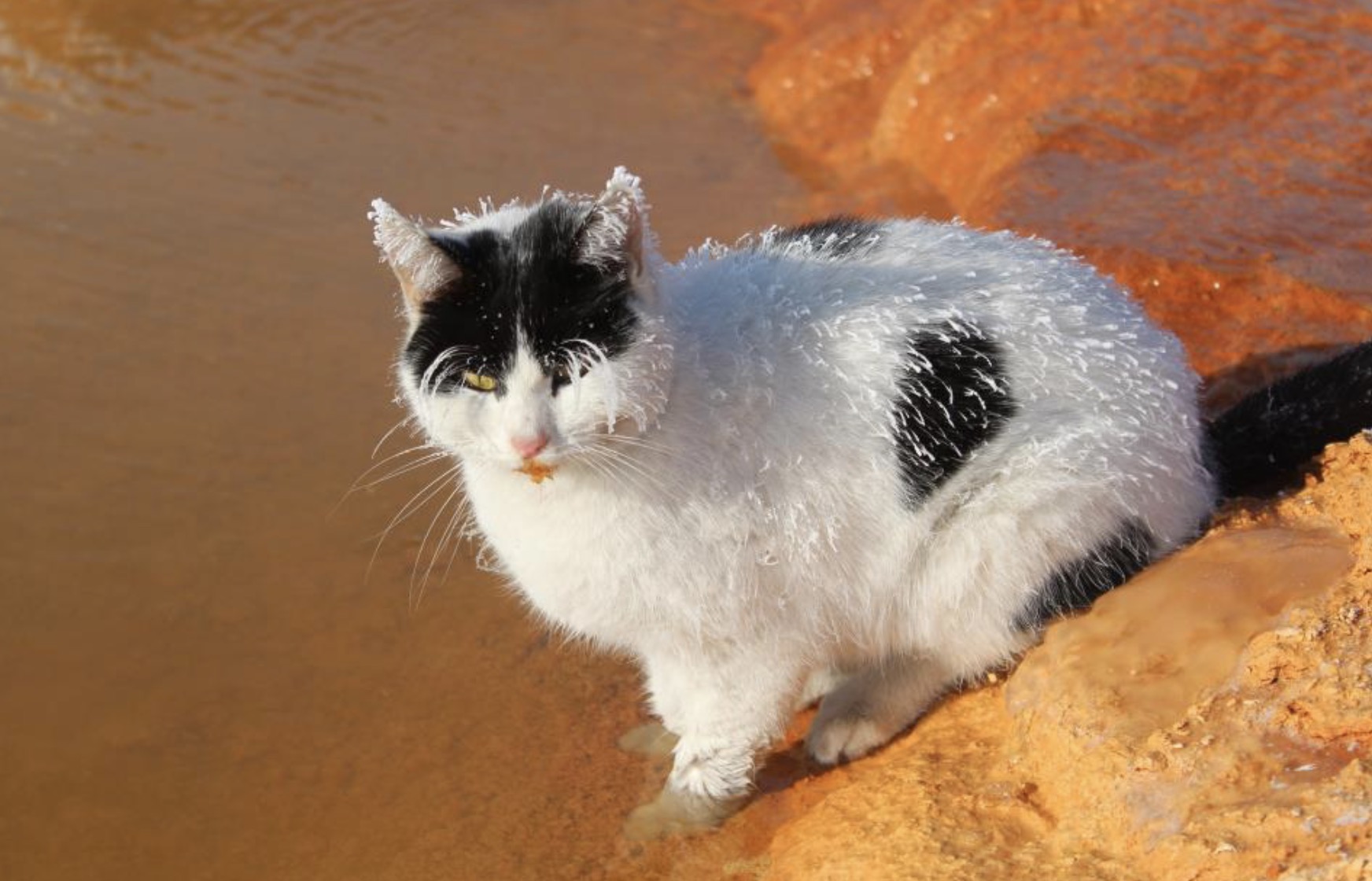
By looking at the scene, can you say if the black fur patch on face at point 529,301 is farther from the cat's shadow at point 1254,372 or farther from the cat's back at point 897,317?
the cat's shadow at point 1254,372

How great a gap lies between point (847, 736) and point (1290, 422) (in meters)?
1.56

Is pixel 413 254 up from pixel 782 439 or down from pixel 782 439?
up

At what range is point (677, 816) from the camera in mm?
3764

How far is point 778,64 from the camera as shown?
8.12m

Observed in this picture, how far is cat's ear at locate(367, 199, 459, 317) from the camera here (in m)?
2.87

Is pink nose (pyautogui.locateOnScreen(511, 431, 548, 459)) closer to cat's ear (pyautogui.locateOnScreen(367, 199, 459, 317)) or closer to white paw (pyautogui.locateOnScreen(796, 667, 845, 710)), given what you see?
cat's ear (pyautogui.locateOnScreen(367, 199, 459, 317))

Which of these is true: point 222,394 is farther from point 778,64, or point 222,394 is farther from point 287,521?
point 778,64

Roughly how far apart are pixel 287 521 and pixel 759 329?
7.74 ft

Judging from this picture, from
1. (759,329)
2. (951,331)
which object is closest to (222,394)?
(759,329)

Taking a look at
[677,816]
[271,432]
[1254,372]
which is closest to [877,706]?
[677,816]

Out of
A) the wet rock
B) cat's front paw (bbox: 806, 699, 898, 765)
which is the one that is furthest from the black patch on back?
the wet rock

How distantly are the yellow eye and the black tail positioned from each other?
221 centimetres

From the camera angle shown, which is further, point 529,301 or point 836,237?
point 836,237

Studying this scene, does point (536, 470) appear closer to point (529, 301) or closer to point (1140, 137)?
point (529, 301)
